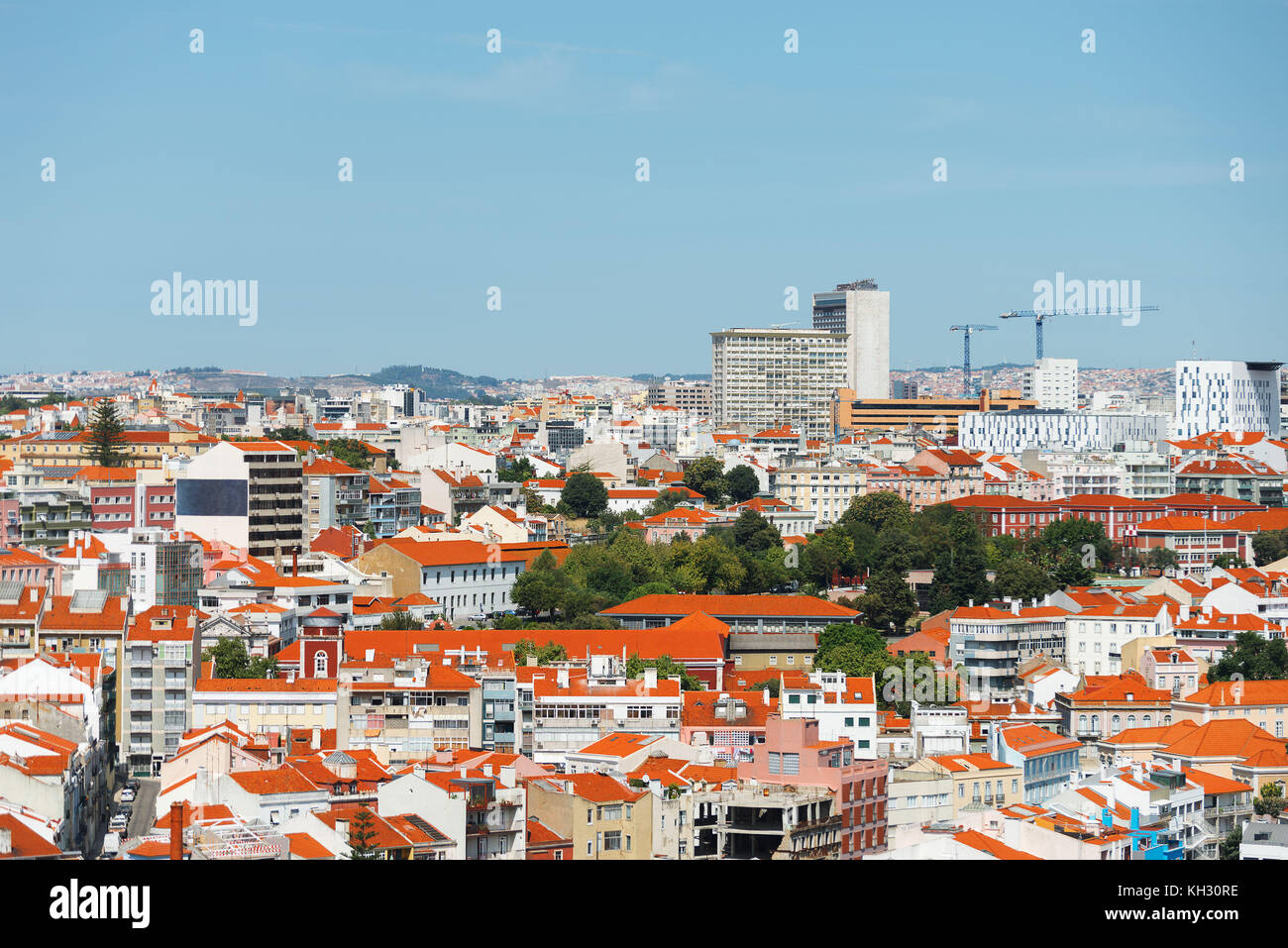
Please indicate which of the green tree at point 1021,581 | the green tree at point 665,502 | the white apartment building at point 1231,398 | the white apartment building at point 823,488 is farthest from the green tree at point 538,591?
the white apartment building at point 1231,398

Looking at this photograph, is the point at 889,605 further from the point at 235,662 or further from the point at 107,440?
the point at 107,440

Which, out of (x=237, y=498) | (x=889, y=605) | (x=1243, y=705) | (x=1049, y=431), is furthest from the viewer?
(x=1049, y=431)

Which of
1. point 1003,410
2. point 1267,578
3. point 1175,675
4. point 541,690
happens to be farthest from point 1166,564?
point 1003,410

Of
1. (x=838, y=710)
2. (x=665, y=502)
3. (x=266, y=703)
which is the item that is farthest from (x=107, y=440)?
(x=838, y=710)

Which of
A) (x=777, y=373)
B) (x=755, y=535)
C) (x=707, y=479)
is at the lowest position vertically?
(x=755, y=535)

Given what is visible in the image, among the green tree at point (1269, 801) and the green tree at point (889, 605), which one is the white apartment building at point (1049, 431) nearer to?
the green tree at point (889, 605)

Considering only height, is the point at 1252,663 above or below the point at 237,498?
below
